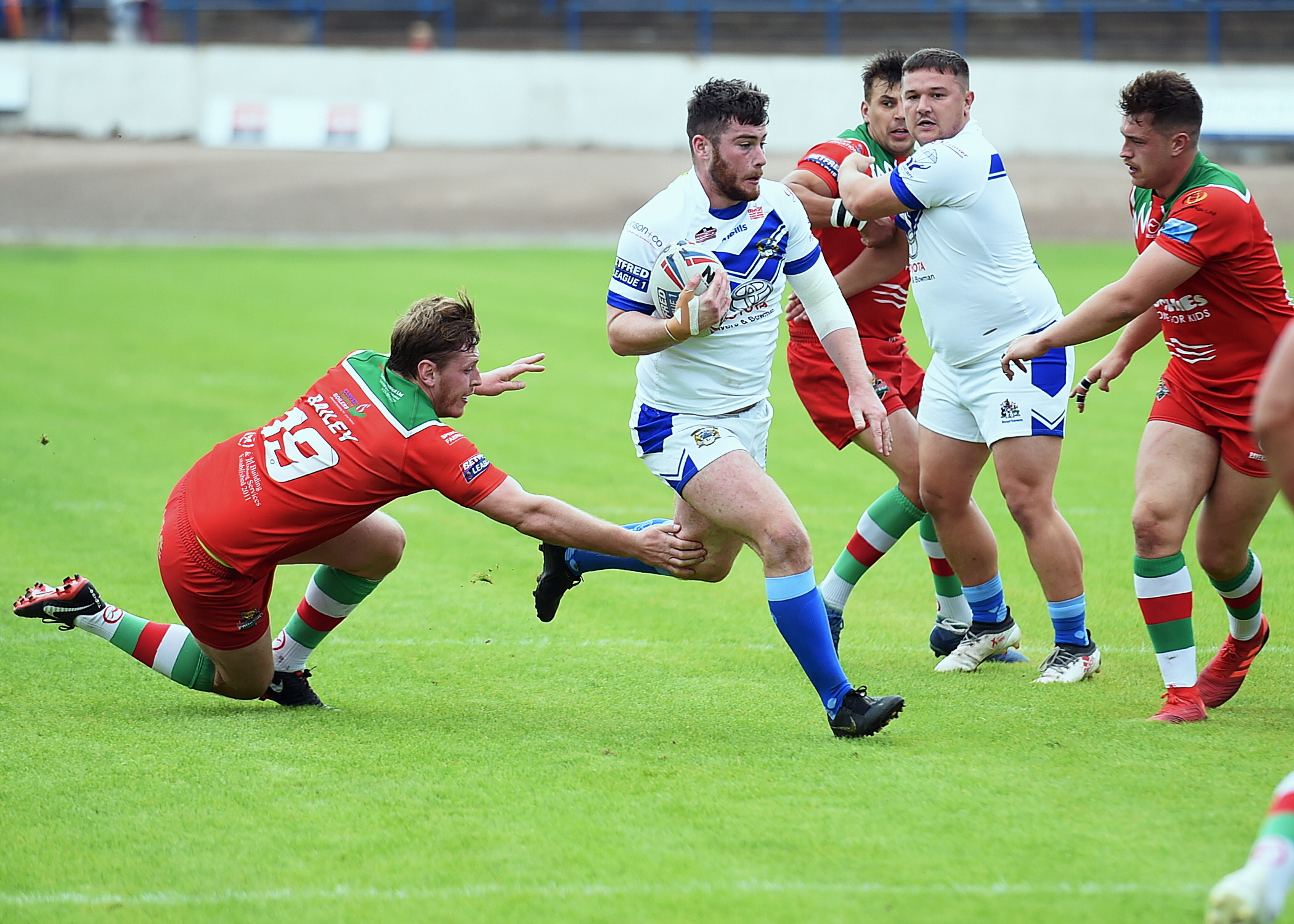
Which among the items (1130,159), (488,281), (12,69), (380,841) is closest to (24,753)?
(380,841)

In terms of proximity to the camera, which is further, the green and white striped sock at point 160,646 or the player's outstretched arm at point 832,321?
the green and white striped sock at point 160,646

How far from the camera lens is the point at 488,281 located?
18.8 m

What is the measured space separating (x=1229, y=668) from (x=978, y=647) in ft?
3.34

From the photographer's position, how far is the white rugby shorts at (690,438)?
16.7ft

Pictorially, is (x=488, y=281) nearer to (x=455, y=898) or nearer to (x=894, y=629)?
(x=894, y=629)

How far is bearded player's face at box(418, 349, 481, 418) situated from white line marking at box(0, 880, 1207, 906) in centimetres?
185

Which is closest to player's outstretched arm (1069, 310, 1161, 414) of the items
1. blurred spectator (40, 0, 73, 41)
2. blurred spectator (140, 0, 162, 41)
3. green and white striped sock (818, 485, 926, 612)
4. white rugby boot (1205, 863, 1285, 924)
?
green and white striped sock (818, 485, 926, 612)

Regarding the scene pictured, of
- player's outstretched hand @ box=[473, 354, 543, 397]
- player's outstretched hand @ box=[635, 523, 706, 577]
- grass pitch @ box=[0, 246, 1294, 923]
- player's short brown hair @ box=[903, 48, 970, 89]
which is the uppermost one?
player's short brown hair @ box=[903, 48, 970, 89]

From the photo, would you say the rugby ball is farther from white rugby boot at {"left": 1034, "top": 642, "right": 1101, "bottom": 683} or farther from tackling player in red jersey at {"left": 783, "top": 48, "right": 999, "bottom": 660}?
white rugby boot at {"left": 1034, "top": 642, "right": 1101, "bottom": 683}

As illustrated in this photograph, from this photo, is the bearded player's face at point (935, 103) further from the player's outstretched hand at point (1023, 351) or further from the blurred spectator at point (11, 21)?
the blurred spectator at point (11, 21)

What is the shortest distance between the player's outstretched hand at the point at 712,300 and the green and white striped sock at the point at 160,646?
2382 mm

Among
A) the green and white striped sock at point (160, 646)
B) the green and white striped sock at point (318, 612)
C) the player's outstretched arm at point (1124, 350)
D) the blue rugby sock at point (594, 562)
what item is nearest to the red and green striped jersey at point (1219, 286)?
the player's outstretched arm at point (1124, 350)

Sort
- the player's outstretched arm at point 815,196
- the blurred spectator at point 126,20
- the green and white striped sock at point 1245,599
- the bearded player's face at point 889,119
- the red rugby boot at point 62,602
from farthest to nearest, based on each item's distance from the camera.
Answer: the blurred spectator at point 126,20 → the bearded player's face at point 889,119 → the player's outstretched arm at point 815,196 → the red rugby boot at point 62,602 → the green and white striped sock at point 1245,599

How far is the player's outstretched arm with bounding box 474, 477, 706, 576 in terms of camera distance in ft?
Result: 15.9
